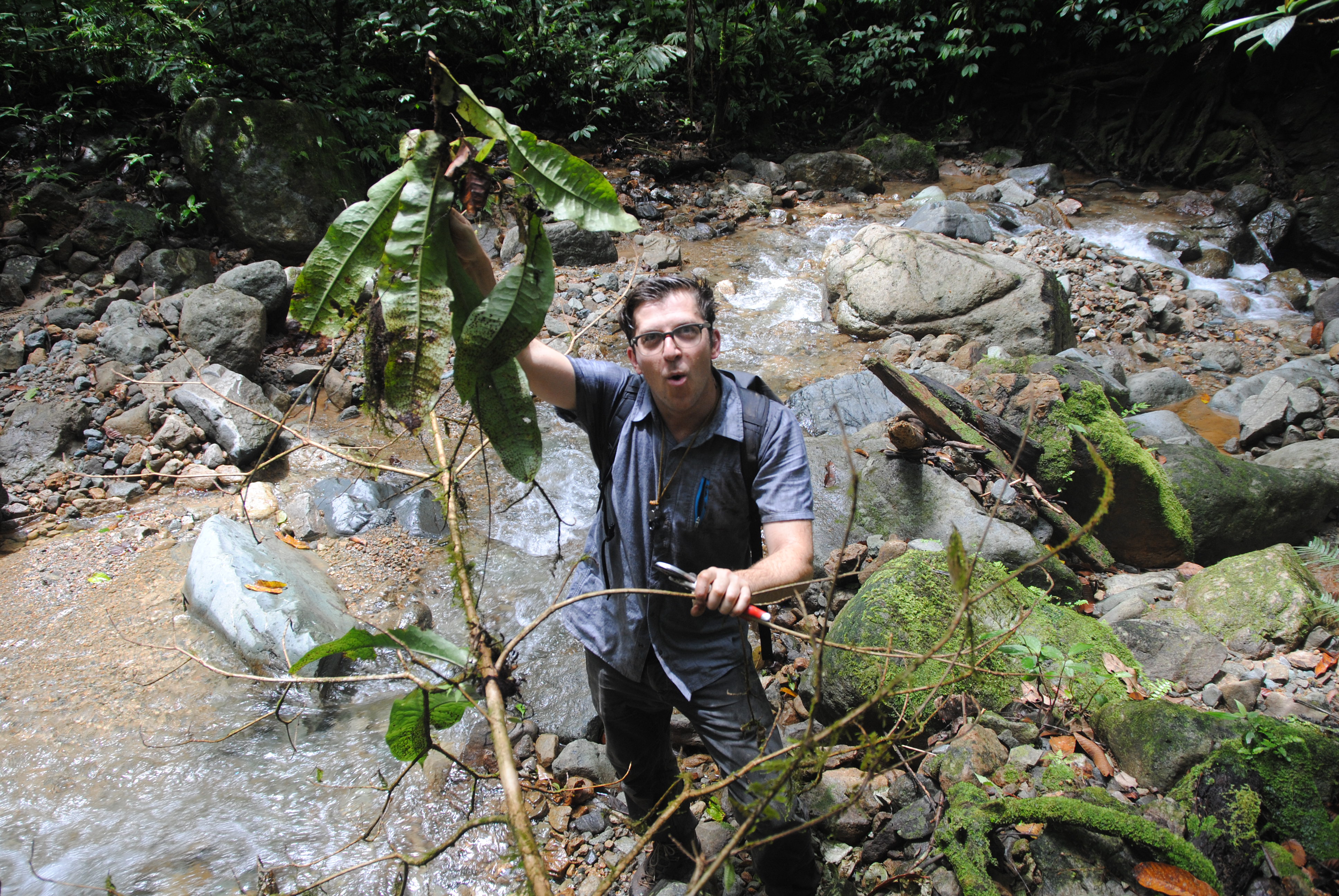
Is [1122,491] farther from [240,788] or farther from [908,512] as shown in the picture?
[240,788]

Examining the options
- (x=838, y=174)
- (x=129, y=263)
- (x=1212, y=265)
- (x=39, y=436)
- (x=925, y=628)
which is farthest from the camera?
(x=838, y=174)

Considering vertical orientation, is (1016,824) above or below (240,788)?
above

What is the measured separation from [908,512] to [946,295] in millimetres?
3519

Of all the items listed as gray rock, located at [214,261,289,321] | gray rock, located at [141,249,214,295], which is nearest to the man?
gray rock, located at [214,261,289,321]

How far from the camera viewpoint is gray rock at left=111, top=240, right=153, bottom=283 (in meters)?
6.45

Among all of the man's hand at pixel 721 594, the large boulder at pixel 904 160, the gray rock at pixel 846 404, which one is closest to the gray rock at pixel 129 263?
the gray rock at pixel 846 404

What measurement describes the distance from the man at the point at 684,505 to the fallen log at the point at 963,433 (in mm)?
2088

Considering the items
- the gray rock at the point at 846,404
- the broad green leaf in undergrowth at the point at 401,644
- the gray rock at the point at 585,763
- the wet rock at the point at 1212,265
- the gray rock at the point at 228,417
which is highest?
the broad green leaf in undergrowth at the point at 401,644

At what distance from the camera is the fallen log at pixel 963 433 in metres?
3.88

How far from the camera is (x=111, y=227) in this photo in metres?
6.64

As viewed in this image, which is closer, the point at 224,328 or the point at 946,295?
the point at 224,328

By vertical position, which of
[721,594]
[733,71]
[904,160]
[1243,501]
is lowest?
[1243,501]

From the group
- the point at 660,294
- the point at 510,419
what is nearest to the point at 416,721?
the point at 510,419

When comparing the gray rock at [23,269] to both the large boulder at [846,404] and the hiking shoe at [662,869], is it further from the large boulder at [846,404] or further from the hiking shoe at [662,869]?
the hiking shoe at [662,869]
